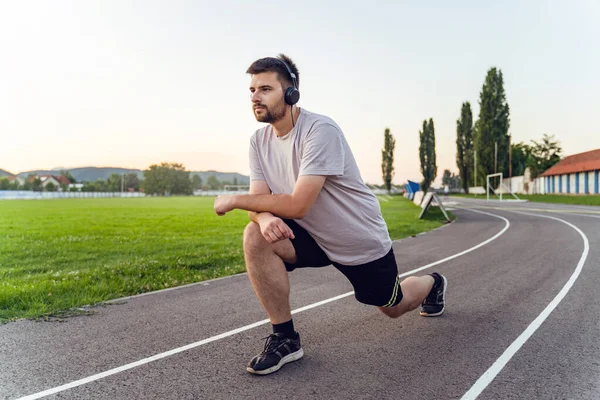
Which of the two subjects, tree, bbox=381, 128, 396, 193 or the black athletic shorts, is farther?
tree, bbox=381, 128, 396, 193

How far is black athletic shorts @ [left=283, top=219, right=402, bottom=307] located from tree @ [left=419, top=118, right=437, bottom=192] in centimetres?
8023

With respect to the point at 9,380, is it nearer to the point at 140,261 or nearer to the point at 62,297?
the point at 62,297

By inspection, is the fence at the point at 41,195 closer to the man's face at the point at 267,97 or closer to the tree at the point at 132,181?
the tree at the point at 132,181

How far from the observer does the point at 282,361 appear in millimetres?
3242

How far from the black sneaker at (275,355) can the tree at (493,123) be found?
67935 mm

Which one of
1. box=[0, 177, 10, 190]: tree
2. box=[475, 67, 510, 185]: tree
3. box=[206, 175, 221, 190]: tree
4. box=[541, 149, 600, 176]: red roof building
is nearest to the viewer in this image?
box=[541, 149, 600, 176]: red roof building

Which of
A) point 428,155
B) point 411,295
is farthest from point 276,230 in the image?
point 428,155

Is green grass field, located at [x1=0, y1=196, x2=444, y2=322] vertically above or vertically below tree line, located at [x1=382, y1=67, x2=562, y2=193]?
below

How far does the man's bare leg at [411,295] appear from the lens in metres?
3.78

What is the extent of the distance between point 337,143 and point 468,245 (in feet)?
27.8

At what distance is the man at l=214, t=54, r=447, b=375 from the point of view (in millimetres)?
3098

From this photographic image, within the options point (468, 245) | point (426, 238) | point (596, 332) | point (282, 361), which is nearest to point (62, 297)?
point (282, 361)

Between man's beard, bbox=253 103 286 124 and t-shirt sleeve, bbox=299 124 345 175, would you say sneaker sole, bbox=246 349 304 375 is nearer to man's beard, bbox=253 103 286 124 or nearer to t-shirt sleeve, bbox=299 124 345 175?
t-shirt sleeve, bbox=299 124 345 175

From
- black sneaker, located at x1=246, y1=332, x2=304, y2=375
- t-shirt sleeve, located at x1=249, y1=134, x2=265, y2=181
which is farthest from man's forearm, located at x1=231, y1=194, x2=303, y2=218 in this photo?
black sneaker, located at x1=246, y1=332, x2=304, y2=375
